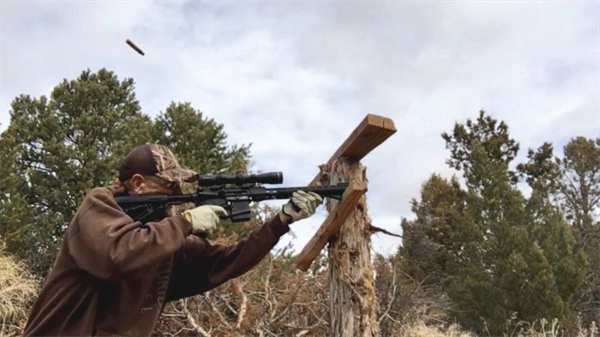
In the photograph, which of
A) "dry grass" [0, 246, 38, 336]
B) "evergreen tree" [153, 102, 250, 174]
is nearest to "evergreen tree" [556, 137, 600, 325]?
"evergreen tree" [153, 102, 250, 174]

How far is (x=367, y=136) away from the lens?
3.12m

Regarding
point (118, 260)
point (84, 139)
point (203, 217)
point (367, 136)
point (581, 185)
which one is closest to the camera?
Result: point (118, 260)

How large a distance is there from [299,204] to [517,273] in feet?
34.2

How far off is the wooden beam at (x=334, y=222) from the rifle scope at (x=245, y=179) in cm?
44

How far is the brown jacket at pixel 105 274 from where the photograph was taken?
212 centimetres

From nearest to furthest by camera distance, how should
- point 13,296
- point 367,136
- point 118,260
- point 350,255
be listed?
1. point 118,260
2. point 367,136
3. point 350,255
4. point 13,296

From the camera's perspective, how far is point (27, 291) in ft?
26.8

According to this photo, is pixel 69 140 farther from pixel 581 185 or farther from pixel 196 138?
pixel 581 185

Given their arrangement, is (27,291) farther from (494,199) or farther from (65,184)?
(494,199)

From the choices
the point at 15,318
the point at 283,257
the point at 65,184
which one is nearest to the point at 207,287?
the point at 15,318

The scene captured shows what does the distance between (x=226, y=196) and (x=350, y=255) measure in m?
1.06

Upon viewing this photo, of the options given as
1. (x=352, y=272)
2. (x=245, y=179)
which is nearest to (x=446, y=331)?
(x=352, y=272)

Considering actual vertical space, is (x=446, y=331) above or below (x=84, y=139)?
below

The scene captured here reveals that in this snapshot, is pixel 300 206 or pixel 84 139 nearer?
pixel 300 206
